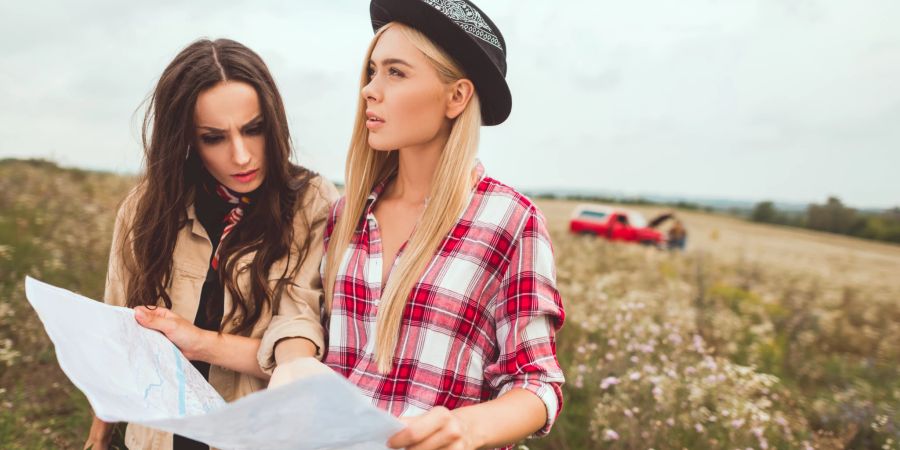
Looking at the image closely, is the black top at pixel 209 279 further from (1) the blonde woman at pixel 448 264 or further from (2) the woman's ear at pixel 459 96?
(2) the woman's ear at pixel 459 96

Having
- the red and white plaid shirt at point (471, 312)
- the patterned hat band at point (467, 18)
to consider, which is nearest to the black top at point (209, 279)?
the red and white plaid shirt at point (471, 312)

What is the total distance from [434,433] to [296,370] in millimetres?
590

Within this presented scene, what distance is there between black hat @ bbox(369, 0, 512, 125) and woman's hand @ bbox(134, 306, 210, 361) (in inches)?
45.7

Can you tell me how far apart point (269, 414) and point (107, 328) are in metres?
0.76

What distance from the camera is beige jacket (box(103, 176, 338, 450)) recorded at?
197 centimetres

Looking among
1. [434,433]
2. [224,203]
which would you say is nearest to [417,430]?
[434,433]

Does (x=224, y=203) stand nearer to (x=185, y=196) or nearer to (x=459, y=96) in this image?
(x=185, y=196)

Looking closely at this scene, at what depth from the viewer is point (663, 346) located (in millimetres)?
4031

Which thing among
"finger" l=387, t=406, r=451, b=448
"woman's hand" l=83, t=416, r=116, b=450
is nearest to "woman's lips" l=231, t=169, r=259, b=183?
"woman's hand" l=83, t=416, r=116, b=450

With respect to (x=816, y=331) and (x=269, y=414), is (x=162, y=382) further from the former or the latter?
(x=816, y=331)

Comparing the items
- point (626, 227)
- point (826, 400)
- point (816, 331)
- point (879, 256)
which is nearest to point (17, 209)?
point (826, 400)

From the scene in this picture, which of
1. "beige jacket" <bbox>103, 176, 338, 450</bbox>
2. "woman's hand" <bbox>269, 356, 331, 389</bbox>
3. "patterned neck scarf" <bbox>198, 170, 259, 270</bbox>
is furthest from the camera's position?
"patterned neck scarf" <bbox>198, 170, 259, 270</bbox>

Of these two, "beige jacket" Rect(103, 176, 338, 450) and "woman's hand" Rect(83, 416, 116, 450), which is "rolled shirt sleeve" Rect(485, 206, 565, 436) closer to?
"beige jacket" Rect(103, 176, 338, 450)

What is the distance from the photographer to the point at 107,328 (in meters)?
1.55
